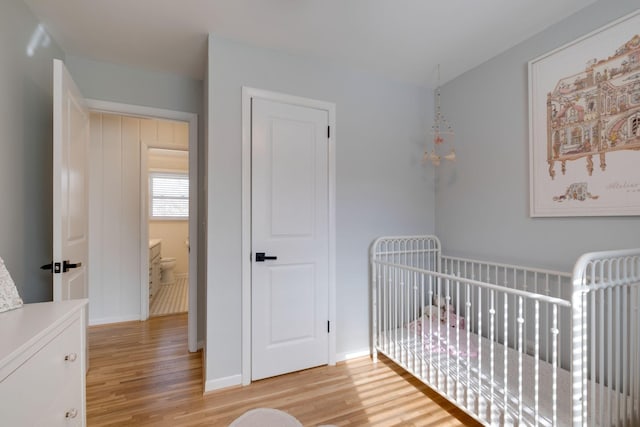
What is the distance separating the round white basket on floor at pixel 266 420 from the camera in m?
1.07

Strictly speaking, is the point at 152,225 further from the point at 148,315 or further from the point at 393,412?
the point at 393,412

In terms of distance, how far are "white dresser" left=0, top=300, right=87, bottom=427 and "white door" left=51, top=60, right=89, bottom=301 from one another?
1.90ft

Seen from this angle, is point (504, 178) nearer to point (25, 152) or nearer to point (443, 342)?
point (443, 342)

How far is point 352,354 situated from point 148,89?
2760 mm

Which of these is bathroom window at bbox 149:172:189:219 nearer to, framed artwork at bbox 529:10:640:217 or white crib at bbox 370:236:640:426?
white crib at bbox 370:236:640:426

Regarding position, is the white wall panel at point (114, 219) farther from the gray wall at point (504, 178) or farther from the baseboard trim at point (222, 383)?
the gray wall at point (504, 178)

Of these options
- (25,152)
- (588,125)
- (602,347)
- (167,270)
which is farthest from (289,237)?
(167,270)

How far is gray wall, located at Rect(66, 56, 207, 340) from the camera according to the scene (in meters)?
2.25

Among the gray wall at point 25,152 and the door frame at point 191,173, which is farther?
the door frame at point 191,173

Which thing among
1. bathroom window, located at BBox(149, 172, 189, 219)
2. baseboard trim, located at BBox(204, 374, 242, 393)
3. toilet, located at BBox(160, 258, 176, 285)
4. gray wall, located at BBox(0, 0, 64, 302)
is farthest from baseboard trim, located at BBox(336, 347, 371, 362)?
bathroom window, located at BBox(149, 172, 189, 219)

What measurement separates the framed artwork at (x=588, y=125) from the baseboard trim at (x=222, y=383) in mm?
2292

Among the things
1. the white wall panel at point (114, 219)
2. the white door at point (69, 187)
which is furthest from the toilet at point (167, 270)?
the white door at point (69, 187)

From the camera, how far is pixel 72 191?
184cm

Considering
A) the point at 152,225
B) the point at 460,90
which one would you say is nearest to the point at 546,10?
the point at 460,90
